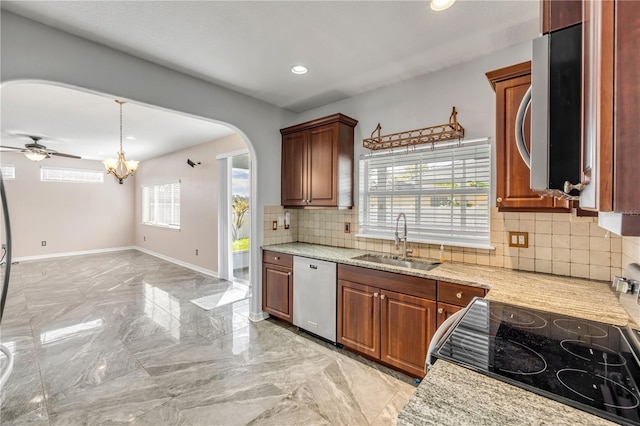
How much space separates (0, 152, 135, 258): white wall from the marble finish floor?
12.4ft

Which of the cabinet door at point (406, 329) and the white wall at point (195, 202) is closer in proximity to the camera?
the cabinet door at point (406, 329)

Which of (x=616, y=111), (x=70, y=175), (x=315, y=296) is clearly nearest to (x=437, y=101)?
(x=315, y=296)

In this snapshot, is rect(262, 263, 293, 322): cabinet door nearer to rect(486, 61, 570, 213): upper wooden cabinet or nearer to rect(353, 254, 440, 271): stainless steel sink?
rect(353, 254, 440, 271): stainless steel sink

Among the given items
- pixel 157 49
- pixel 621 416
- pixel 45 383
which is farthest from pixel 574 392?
pixel 45 383

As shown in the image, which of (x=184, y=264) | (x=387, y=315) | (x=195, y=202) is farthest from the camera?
(x=184, y=264)

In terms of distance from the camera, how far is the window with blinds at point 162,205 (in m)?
6.66

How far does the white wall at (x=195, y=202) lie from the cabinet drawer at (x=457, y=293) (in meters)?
3.90

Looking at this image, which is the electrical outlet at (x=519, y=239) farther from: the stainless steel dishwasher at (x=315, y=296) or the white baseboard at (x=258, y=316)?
the white baseboard at (x=258, y=316)

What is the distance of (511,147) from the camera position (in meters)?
1.94

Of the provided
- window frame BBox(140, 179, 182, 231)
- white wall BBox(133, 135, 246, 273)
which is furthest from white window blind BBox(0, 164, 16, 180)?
white wall BBox(133, 135, 246, 273)

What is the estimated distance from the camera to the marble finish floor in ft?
6.25

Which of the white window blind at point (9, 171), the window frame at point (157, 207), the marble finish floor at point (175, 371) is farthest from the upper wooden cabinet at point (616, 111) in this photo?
the white window blind at point (9, 171)

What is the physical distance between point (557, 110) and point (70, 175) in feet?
32.1

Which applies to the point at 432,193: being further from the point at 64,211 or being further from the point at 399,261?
the point at 64,211
